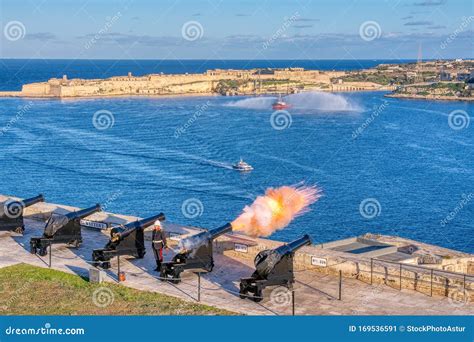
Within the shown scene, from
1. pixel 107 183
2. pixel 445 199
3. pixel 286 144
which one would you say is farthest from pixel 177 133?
pixel 445 199

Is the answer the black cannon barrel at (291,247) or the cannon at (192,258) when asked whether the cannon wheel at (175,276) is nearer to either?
the cannon at (192,258)

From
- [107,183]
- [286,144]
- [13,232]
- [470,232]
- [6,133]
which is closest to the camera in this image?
[13,232]

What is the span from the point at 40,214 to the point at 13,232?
1926mm

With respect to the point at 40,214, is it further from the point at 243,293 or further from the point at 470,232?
the point at 470,232

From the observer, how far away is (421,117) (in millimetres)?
124500

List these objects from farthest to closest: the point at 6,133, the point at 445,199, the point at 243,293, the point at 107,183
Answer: the point at 6,133 < the point at 107,183 < the point at 445,199 < the point at 243,293

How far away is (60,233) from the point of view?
20.4 metres

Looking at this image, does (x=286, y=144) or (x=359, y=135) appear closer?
(x=286, y=144)
